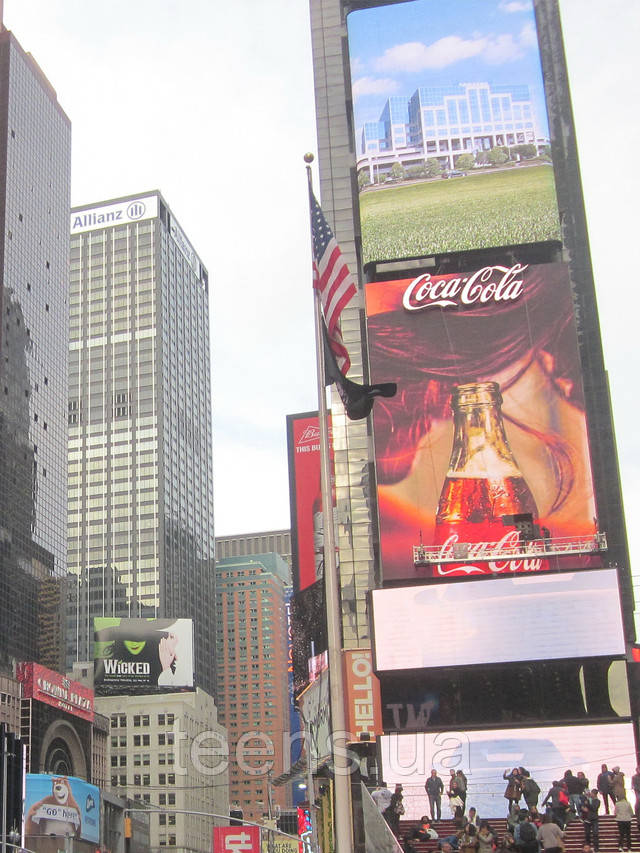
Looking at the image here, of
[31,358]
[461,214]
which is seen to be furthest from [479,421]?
[31,358]

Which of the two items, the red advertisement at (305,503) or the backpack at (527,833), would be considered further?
the red advertisement at (305,503)

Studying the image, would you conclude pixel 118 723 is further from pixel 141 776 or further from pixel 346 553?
pixel 346 553

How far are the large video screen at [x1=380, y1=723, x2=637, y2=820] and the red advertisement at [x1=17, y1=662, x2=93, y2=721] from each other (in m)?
75.9

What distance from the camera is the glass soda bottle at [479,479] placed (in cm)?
7069

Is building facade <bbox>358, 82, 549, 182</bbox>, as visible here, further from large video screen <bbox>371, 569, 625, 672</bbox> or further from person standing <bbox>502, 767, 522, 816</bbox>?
person standing <bbox>502, 767, 522, 816</bbox>

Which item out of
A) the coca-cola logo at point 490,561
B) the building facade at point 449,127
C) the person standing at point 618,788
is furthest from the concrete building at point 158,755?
the person standing at point 618,788

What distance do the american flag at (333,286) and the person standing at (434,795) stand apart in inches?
1392

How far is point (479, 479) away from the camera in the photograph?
2815 inches

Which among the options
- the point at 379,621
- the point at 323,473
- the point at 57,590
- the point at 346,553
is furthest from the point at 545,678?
the point at 57,590

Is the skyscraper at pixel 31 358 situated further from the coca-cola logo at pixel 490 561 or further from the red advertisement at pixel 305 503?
the coca-cola logo at pixel 490 561

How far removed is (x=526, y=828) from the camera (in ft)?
102

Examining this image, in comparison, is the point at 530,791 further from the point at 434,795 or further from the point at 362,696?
the point at 362,696

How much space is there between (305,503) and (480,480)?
145 feet

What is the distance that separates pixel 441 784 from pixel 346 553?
22688 mm
